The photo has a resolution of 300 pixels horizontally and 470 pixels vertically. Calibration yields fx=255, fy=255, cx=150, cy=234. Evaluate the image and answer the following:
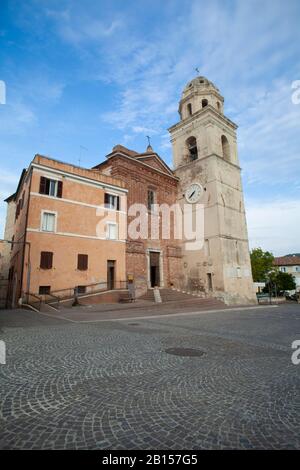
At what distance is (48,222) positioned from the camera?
18.9 m

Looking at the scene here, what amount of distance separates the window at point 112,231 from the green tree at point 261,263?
3394cm

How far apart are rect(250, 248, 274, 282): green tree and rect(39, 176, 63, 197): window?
129 ft

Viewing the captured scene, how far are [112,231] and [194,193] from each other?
36.7ft

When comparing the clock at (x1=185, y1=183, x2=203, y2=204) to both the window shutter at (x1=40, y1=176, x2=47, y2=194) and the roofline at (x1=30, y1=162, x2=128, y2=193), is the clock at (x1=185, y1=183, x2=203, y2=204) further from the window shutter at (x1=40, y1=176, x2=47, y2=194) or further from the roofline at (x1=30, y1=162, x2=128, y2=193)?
the window shutter at (x1=40, y1=176, x2=47, y2=194)

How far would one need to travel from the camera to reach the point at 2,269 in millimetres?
29891

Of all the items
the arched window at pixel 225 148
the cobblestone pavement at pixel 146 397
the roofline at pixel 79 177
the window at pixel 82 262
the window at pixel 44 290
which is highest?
the arched window at pixel 225 148

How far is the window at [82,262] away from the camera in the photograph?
19.8 m

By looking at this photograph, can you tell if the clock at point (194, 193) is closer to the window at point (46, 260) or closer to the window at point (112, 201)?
the window at point (112, 201)

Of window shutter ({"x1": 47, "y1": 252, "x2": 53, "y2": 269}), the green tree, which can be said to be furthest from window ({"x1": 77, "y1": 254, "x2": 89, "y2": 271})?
the green tree

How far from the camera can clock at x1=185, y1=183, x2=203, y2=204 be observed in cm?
2807

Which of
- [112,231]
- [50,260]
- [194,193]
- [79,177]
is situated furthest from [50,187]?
[194,193]

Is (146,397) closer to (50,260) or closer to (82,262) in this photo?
(50,260)

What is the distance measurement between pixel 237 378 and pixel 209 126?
28.4m

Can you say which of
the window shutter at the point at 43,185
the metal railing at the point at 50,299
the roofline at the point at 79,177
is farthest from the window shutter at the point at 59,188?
the metal railing at the point at 50,299
